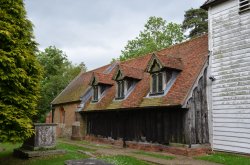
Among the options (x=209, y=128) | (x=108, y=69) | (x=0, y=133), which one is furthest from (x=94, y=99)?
(x=0, y=133)

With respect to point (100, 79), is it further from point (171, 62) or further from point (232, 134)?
point (232, 134)

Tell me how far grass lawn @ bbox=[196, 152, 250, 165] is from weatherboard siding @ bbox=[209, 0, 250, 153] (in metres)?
0.40

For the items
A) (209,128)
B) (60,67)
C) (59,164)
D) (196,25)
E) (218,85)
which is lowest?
(59,164)

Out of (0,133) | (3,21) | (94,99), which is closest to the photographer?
(0,133)

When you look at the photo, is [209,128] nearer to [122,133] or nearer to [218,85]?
[218,85]

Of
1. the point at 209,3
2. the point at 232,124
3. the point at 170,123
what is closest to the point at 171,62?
the point at 170,123

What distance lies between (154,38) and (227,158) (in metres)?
36.1

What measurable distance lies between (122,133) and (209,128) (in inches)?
255

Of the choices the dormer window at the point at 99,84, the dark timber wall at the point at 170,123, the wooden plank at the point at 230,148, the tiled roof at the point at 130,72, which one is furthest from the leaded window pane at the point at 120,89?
the wooden plank at the point at 230,148

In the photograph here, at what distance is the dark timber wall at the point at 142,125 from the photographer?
16.7 metres

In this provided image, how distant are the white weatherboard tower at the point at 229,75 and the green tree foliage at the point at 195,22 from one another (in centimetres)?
3352

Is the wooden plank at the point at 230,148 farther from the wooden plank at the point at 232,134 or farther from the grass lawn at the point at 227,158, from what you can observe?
the wooden plank at the point at 232,134

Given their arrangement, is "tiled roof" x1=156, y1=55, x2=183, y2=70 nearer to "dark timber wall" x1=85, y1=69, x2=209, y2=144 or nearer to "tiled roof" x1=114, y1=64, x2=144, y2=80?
"dark timber wall" x1=85, y1=69, x2=209, y2=144

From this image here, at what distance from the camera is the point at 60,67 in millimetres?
48531
